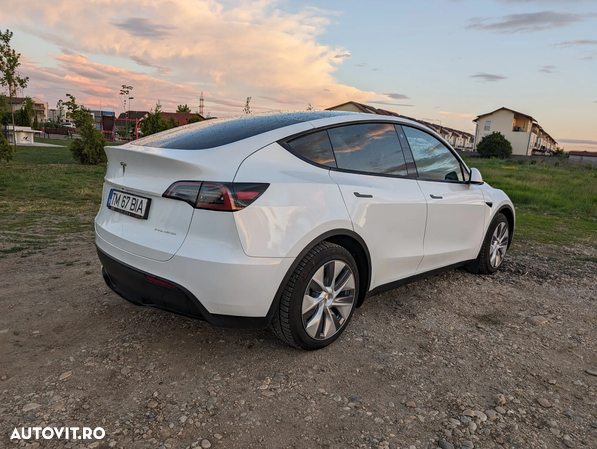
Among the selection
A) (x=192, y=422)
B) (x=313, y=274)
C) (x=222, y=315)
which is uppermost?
(x=313, y=274)

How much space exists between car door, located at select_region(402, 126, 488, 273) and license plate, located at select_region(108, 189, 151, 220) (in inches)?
87.1

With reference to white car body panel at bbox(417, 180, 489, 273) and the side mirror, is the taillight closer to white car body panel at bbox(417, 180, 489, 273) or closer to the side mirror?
white car body panel at bbox(417, 180, 489, 273)

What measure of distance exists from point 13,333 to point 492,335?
3.57m

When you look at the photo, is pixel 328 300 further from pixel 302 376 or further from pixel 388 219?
pixel 388 219

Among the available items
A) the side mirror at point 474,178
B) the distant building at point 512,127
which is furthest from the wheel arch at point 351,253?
the distant building at point 512,127

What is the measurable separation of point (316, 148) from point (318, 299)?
102 centimetres

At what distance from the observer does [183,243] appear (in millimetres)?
2574

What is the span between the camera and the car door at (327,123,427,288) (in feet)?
10.3

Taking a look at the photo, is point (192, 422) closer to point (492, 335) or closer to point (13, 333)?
point (13, 333)

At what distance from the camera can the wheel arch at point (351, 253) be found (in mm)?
2713

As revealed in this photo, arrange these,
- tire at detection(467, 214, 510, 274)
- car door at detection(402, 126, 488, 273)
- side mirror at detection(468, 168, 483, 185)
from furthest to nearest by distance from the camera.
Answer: tire at detection(467, 214, 510, 274) < side mirror at detection(468, 168, 483, 185) < car door at detection(402, 126, 488, 273)

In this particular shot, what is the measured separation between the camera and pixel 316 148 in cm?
304

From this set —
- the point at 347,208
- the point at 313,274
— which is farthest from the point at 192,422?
the point at 347,208

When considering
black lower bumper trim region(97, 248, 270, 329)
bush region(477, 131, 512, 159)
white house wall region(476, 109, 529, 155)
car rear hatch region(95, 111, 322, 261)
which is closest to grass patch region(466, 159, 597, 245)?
car rear hatch region(95, 111, 322, 261)
